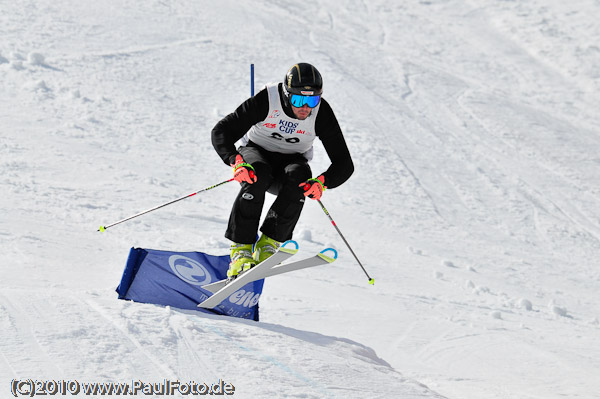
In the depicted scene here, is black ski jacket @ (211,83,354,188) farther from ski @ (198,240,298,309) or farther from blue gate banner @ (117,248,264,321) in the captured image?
blue gate banner @ (117,248,264,321)

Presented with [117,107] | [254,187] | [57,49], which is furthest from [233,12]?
[254,187]

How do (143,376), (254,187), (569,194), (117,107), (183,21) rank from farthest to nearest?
1. (183,21)
2. (569,194)
3. (117,107)
4. (254,187)
5. (143,376)

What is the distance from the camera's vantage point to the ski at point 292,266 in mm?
4371

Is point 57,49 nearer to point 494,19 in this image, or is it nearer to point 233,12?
point 233,12

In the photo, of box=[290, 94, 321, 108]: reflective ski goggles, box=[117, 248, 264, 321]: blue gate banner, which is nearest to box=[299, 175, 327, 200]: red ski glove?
box=[290, 94, 321, 108]: reflective ski goggles

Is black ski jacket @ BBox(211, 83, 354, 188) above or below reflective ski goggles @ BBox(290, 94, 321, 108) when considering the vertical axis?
below

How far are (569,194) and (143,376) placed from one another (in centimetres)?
1021

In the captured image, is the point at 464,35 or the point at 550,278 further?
the point at 464,35

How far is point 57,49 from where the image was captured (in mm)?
12289

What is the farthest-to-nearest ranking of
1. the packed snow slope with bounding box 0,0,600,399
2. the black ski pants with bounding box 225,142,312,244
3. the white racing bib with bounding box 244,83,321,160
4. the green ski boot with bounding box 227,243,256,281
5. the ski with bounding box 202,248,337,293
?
the white racing bib with bounding box 244,83,321,160, the green ski boot with bounding box 227,243,256,281, the black ski pants with bounding box 225,142,312,244, the ski with bounding box 202,248,337,293, the packed snow slope with bounding box 0,0,600,399

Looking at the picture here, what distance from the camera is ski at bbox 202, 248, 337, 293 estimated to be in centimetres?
437

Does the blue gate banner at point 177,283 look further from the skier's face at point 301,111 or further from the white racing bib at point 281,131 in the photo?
the skier's face at point 301,111

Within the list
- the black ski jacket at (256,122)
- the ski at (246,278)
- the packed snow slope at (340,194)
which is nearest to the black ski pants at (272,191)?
the black ski jacket at (256,122)

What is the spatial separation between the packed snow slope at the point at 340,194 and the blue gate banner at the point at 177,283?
1.14 ft
